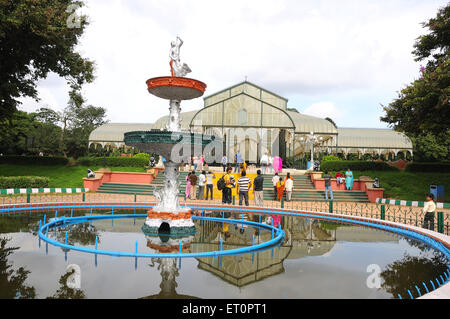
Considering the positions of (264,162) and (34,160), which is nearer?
(264,162)

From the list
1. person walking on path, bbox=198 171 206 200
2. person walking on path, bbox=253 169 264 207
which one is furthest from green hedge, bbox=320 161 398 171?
person walking on path, bbox=253 169 264 207

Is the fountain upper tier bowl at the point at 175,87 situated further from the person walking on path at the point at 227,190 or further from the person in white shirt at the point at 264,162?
the person in white shirt at the point at 264,162

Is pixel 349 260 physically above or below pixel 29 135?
below

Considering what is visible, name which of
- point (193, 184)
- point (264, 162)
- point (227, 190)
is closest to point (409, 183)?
point (264, 162)

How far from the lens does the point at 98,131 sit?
1523 inches

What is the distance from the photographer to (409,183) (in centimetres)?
2289

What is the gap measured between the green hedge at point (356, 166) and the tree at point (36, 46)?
17.9 m

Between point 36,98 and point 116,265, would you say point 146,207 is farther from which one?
point 36,98

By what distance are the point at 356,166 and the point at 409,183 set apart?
12.7 feet

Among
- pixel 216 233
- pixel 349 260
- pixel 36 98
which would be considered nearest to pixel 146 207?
pixel 216 233

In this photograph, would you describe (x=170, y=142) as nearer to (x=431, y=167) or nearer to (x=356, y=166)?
(x=356, y=166)

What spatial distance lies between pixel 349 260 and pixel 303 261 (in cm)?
99

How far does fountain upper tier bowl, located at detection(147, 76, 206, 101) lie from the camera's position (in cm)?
890
